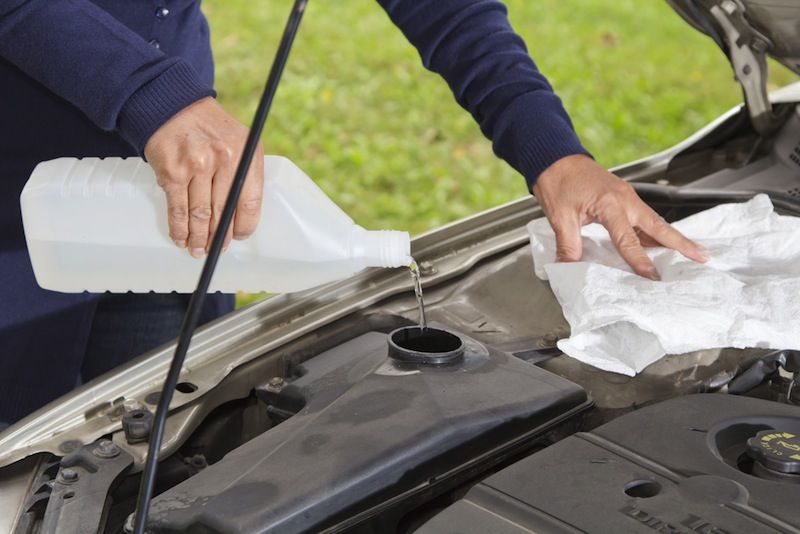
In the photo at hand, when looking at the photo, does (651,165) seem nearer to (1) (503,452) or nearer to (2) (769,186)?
(2) (769,186)

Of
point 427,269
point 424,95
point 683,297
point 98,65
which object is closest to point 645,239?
point 683,297

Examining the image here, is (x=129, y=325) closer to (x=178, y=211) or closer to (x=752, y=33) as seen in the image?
(x=178, y=211)

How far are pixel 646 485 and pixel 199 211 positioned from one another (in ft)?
1.97

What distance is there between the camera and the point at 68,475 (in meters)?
1.23

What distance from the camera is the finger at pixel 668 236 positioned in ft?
5.05

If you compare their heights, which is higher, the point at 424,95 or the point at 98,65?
the point at 424,95

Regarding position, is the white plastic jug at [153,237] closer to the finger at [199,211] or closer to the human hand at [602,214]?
the finger at [199,211]

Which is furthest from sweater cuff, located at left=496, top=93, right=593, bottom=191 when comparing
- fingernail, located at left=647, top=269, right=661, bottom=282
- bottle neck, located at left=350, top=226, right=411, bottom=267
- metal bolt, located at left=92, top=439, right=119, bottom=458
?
metal bolt, located at left=92, top=439, right=119, bottom=458

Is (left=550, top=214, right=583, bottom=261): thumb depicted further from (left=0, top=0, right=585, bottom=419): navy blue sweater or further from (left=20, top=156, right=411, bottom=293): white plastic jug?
(left=20, top=156, right=411, bottom=293): white plastic jug

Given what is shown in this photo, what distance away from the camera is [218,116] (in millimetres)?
1304

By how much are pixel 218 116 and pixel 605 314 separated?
1.80 feet

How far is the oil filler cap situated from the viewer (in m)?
1.08

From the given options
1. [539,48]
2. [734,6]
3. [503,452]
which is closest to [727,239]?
[734,6]

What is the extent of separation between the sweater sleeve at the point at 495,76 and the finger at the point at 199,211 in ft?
1.99
